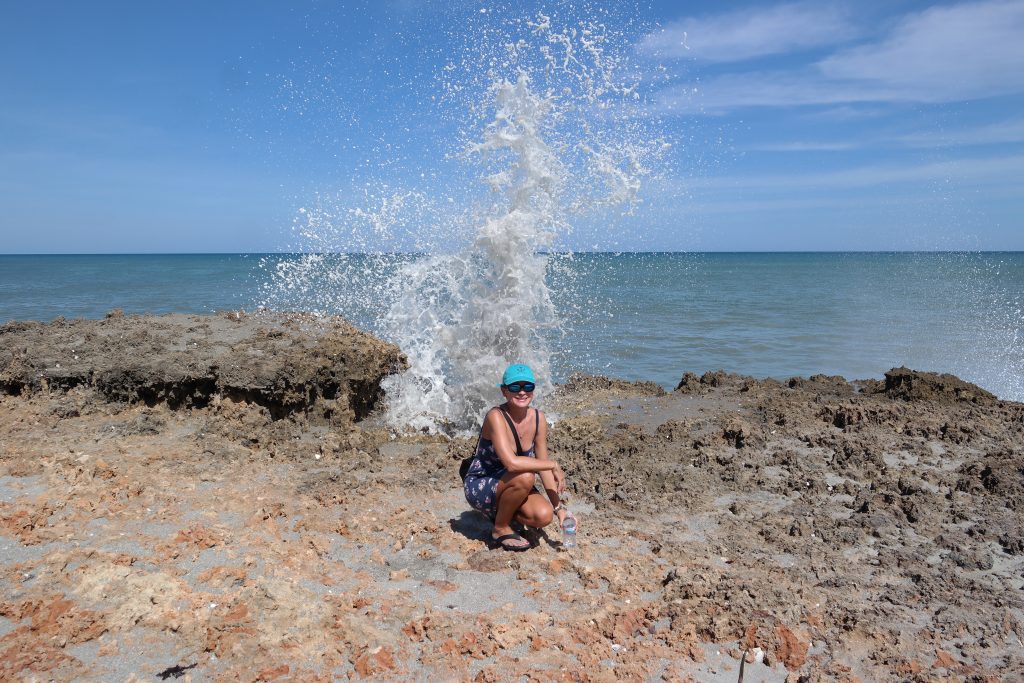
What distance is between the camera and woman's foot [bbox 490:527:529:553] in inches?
165

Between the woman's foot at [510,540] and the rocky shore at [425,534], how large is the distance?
8 cm

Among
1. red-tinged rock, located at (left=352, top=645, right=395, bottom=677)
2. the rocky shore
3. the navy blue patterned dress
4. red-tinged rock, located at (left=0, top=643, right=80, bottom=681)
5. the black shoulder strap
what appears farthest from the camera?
the navy blue patterned dress

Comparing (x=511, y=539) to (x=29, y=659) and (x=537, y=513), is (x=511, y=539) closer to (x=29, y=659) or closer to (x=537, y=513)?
(x=537, y=513)

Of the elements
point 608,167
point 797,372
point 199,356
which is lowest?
point 797,372

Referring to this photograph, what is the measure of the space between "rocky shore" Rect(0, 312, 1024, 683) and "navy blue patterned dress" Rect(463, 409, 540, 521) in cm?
27

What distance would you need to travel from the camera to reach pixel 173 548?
3869 millimetres

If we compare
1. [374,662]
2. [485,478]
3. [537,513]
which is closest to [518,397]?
[485,478]

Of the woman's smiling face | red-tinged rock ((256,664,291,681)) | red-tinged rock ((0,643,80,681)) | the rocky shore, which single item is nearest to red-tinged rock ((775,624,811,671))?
the rocky shore

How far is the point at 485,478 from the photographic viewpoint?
4.34m

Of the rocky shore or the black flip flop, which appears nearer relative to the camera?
the rocky shore

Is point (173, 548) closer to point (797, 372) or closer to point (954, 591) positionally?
point (954, 591)

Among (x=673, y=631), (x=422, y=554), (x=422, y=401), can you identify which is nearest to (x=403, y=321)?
(x=422, y=401)

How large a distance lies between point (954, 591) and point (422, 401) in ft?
17.1

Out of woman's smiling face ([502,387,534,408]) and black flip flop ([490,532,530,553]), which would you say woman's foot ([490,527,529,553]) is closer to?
black flip flop ([490,532,530,553])
